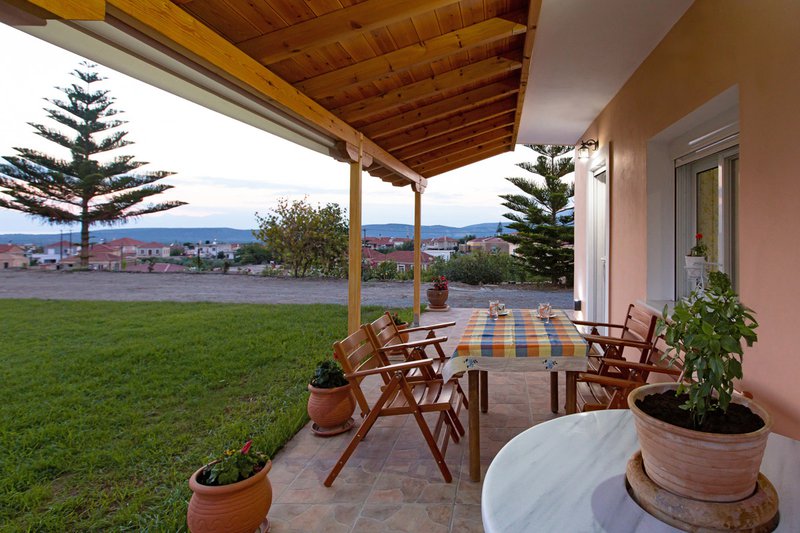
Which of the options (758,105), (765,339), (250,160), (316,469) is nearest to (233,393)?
(316,469)

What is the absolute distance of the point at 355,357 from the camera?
266 centimetres

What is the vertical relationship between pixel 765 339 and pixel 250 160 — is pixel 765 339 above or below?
below

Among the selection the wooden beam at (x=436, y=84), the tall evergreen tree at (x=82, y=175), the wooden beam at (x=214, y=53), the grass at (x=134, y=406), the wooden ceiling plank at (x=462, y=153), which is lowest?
the grass at (x=134, y=406)

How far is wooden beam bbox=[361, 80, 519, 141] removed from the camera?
3.85 m

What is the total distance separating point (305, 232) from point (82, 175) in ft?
27.9

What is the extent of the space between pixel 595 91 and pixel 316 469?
154 inches

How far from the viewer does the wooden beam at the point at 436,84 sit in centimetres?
326

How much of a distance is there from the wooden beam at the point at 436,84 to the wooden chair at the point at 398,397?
1.62 metres

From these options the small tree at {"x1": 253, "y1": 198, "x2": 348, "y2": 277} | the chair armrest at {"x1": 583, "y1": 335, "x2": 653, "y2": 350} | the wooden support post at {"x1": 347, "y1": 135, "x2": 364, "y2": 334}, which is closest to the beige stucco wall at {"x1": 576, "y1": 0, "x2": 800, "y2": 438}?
the chair armrest at {"x1": 583, "y1": 335, "x2": 653, "y2": 350}

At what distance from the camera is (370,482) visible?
2406 mm

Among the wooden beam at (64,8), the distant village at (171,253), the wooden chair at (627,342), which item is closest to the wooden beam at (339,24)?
the wooden beam at (64,8)

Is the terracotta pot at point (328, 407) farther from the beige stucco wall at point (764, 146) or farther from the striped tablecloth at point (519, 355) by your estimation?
the beige stucco wall at point (764, 146)

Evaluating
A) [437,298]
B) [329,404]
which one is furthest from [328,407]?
[437,298]

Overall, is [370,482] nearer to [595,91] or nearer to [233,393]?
[233,393]
